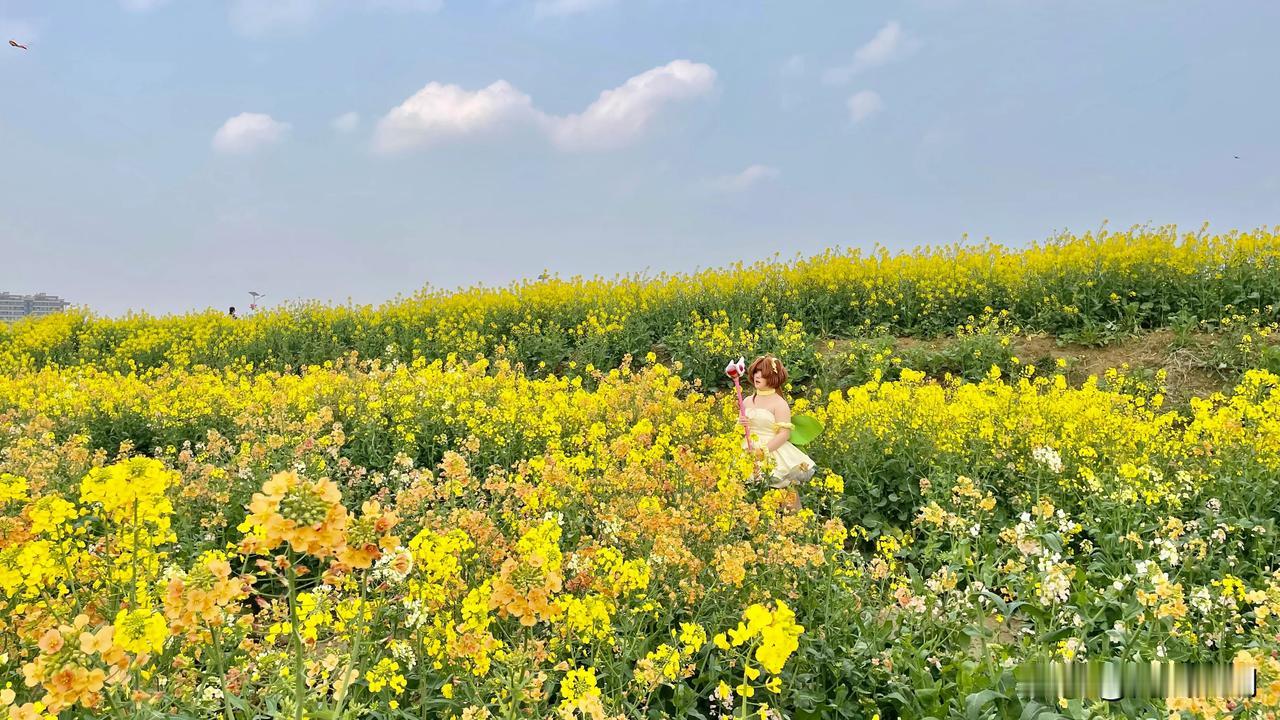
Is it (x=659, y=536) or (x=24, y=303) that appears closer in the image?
(x=659, y=536)

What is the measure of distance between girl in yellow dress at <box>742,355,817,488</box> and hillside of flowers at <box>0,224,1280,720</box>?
0.74ft

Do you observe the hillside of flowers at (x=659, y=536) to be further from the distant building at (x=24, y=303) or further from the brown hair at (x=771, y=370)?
the distant building at (x=24, y=303)

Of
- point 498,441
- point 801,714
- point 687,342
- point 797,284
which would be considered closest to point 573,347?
point 687,342

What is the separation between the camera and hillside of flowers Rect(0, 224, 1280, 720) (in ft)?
6.79

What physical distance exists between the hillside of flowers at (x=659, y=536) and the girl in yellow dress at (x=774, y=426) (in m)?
0.23

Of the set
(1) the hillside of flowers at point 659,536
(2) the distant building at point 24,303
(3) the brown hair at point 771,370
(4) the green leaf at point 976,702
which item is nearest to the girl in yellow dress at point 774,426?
(3) the brown hair at point 771,370

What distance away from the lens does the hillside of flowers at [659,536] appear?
2.07 meters

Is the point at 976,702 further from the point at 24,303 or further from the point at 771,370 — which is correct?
the point at 24,303

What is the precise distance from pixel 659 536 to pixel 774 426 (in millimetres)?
2985

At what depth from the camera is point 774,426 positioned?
582 centimetres

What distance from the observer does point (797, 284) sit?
428 inches

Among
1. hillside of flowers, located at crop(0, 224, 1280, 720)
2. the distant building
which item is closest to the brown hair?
hillside of flowers, located at crop(0, 224, 1280, 720)

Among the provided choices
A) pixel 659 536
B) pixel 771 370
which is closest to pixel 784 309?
pixel 771 370

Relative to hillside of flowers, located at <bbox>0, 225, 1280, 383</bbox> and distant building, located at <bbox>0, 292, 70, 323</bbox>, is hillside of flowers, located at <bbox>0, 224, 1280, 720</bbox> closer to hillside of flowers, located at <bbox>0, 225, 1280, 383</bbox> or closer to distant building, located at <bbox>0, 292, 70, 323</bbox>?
hillside of flowers, located at <bbox>0, 225, 1280, 383</bbox>
